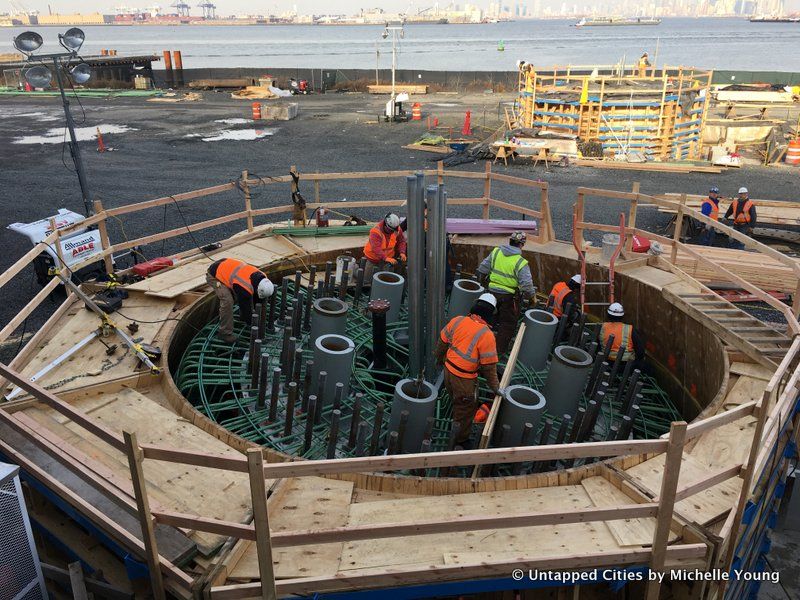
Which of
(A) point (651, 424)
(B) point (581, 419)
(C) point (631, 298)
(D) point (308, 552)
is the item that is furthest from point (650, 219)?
(D) point (308, 552)

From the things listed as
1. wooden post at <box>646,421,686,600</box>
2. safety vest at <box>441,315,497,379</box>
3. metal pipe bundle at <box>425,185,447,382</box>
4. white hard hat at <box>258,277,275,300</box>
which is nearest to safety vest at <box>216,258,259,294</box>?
white hard hat at <box>258,277,275,300</box>

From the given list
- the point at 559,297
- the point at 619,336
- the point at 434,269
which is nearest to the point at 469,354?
the point at 434,269

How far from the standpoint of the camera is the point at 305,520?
5902mm

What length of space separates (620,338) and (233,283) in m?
6.49

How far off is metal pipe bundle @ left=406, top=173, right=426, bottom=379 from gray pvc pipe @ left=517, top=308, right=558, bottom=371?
70.1 inches

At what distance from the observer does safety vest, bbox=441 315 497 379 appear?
7973 millimetres

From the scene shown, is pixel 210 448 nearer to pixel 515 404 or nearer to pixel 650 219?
pixel 515 404

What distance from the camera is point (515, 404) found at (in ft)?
26.5

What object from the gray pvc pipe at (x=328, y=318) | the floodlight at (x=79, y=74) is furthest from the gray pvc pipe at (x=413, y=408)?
the floodlight at (x=79, y=74)

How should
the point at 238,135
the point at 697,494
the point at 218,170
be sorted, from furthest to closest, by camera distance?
the point at 238,135 < the point at 218,170 < the point at 697,494

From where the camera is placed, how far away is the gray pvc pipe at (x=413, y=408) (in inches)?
316

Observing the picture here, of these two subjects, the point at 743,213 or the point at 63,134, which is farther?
the point at 63,134

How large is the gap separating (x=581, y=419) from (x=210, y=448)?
192 inches

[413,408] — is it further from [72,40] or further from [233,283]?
[72,40]
